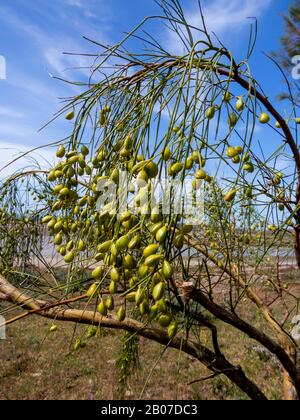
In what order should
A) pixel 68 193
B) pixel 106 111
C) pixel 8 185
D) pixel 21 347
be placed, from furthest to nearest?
pixel 21 347
pixel 8 185
pixel 106 111
pixel 68 193

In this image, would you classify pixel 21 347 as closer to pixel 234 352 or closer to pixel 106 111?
pixel 234 352

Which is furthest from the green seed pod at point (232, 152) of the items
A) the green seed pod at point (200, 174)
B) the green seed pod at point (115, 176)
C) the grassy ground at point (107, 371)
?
the grassy ground at point (107, 371)

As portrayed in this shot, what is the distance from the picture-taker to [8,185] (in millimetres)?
2096

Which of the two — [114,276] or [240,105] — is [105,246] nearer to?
[114,276]

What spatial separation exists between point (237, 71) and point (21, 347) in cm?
529

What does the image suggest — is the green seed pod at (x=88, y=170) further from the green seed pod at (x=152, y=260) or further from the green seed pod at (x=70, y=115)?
the green seed pod at (x=152, y=260)

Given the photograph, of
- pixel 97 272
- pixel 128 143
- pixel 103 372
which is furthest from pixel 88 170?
pixel 103 372

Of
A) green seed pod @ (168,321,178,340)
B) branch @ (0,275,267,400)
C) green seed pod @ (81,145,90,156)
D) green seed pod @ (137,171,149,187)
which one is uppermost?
green seed pod @ (81,145,90,156)

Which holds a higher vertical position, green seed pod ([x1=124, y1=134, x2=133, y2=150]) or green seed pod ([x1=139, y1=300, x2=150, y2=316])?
green seed pod ([x1=124, y1=134, x2=133, y2=150])

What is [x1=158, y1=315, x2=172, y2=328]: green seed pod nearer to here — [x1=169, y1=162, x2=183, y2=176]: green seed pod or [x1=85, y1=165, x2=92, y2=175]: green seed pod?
[x1=169, y1=162, x2=183, y2=176]: green seed pod

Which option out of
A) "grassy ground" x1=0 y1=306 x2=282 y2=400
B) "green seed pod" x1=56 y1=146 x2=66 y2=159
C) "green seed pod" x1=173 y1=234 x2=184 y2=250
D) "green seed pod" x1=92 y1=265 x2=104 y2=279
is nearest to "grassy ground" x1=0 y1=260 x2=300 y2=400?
"grassy ground" x1=0 y1=306 x2=282 y2=400

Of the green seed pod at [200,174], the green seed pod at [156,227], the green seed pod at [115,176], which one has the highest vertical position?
the green seed pod at [200,174]

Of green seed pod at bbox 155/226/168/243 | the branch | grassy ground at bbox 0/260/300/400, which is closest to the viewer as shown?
green seed pod at bbox 155/226/168/243
